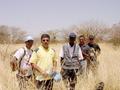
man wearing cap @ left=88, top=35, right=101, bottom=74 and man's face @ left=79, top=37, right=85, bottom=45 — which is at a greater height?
man's face @ left=79, top=37, right=85, bottom=45

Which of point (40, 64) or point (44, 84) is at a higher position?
point (40, 64)

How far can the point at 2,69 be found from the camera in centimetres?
977

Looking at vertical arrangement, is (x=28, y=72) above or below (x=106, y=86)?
above

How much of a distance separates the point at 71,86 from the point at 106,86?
104 cm

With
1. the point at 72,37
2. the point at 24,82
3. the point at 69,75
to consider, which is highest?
the point at 72,37

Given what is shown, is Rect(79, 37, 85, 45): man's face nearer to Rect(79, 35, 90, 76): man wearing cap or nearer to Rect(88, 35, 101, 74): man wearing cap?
Rect(79, 35, 90, 76): man wearing cap

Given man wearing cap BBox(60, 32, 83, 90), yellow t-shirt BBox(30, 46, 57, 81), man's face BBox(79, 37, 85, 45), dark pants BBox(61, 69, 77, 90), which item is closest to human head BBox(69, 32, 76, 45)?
man wearing cap BBox(60, 32, 83, 90)

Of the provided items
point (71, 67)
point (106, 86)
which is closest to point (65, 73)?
point (71, 67)

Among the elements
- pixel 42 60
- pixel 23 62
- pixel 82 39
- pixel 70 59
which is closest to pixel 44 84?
pixel 42 60

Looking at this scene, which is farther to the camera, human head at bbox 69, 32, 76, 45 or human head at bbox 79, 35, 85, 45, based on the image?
human head at bbox 79, 35, 85, 45

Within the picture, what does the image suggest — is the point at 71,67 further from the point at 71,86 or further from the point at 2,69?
the point at 2,69

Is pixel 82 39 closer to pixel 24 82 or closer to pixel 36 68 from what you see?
pixel 36 68

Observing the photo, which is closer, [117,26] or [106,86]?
[106,86]

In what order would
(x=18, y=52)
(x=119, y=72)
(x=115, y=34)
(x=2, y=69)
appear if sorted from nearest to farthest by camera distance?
1. (x=18, y=52)
2. (x=119, y=72)
3. (x=2, y=69)
4. (x=115, y=34)
